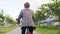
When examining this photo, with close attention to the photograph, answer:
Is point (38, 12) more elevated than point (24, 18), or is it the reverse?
point (24, 18)

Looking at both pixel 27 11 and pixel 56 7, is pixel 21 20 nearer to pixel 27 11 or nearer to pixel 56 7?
pixel 27 11

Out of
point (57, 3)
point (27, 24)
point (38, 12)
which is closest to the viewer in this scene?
point (27, 24)

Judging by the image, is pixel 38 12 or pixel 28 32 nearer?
pixel 28 32

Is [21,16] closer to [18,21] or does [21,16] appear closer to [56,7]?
[18,21]

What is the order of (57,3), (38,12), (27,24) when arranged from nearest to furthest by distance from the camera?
(27,24), (57,3), (38,12)

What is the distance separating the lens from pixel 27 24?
6.79 meters

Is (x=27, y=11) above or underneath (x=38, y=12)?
above

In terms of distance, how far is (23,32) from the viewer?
706cm

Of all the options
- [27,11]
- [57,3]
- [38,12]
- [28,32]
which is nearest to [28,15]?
[27,11]

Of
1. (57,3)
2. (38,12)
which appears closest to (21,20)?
(57,3)

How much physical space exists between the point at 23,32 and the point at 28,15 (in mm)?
628

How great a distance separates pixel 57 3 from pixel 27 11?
36.5 metres

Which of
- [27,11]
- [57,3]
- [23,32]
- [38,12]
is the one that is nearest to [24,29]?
[23,32]

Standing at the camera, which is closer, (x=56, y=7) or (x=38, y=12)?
(x=56, y=7)
